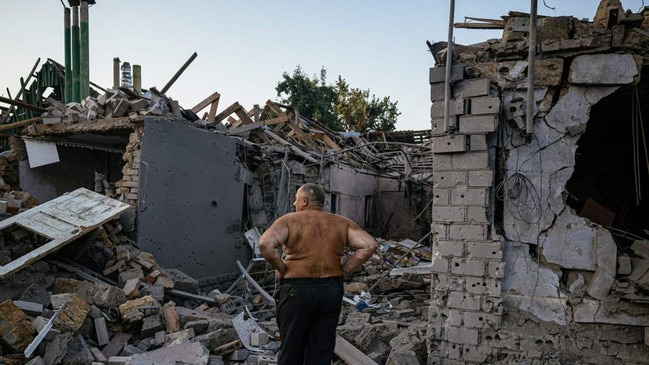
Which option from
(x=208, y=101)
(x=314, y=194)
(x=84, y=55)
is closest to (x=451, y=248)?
(x=314, y=194)

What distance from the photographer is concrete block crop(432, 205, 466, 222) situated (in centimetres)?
447

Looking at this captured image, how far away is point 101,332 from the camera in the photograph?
4.76 meters

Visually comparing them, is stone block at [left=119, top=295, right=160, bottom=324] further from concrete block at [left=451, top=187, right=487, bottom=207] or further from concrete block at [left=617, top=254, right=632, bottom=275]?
concrete block at [left=617, top=254, right=632, bottom=275]

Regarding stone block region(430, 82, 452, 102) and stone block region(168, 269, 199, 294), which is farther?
stone block region(168, 269, 199, 294)

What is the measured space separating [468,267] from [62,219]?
16.9ft

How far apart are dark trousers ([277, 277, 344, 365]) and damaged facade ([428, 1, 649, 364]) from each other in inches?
64.3

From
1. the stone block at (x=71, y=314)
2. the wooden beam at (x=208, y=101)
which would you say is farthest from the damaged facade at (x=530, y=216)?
the wooden beam at (x=208, y=101)

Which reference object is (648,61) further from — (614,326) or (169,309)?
(169,309)

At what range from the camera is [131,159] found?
24.0ft

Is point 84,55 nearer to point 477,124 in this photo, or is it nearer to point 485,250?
point 477,124

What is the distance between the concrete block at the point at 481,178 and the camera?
4.36 m

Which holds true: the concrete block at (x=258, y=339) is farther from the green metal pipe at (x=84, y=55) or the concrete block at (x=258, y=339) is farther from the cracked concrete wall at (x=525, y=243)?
the green metal pipe at (x=84, y=55)

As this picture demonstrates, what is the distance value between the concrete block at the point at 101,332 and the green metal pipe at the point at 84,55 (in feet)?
32.0

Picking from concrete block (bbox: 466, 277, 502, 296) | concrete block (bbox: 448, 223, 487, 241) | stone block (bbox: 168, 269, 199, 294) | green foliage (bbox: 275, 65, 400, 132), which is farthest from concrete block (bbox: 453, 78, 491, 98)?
green foliage (bbox: 275, 65, 400, 132)
